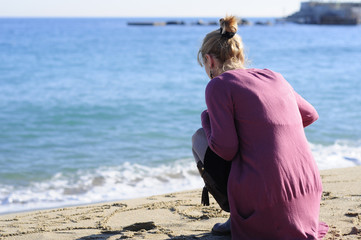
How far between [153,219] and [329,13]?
87.4m

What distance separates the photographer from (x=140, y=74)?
1900 centimetres

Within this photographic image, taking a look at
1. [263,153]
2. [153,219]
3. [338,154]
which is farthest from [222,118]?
[338,154]

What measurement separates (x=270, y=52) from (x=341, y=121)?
19840mm

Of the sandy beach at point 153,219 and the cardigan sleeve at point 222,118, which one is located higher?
the cardigan sleeve at point 222,118

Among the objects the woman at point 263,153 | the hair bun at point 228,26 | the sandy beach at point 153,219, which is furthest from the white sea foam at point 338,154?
the hair bun at point 228,26

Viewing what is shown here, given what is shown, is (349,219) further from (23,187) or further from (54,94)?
(54,94)

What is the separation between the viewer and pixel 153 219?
3.64 meters

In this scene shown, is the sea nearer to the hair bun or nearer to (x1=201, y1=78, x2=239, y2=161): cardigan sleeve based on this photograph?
the hair bun

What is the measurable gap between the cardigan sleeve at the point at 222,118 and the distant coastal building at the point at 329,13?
8027cm

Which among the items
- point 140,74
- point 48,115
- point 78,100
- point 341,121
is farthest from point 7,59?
point 341,121

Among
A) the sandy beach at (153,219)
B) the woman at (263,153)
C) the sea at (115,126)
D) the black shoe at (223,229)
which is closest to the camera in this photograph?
the woman at (263,153)

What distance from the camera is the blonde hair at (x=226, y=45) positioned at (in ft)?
8.80

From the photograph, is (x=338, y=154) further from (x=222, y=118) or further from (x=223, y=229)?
(x=222, y=118)

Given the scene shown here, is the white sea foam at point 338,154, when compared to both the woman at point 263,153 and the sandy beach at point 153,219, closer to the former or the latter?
the sandy beach at point 153,219
